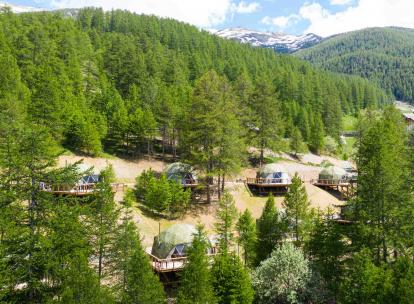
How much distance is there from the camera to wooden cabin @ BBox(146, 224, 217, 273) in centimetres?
3145

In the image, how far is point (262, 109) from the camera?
2333 inches

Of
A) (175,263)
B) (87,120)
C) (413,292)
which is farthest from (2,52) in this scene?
(413,292)

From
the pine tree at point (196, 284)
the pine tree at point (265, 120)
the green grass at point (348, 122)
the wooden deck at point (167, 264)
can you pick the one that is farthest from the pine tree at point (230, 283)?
the green grass at point (348, 122)

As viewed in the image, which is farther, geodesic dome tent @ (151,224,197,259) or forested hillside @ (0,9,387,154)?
forested hillside @ (0,9,387,154)

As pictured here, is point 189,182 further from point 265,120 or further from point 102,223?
point 102,223

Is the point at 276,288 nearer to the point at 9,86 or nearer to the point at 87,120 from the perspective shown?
the point at 87,120

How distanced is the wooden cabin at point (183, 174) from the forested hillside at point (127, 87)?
214 inches

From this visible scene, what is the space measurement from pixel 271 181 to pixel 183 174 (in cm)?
1183

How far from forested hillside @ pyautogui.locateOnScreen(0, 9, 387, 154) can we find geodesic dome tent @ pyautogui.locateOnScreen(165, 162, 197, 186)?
538 centimetres

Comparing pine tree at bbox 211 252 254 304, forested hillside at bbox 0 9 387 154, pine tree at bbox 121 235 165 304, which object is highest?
forested hillside at bbox 0 9 387 154

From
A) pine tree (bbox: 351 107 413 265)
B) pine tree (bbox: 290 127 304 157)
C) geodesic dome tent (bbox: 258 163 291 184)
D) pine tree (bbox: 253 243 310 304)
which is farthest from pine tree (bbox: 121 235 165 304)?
pine tree (bbox: 290 127 304 157)

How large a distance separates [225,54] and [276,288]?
10658 cm

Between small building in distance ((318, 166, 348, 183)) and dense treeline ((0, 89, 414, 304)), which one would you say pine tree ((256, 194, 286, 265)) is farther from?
small building in distance ((318, 166, 348, 183))

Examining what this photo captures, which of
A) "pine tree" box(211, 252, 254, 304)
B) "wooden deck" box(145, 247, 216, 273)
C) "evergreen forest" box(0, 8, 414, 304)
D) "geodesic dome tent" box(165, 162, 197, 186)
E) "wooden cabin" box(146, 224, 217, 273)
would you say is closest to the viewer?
"evergreen forest" box(0, 8, 414, 304)
